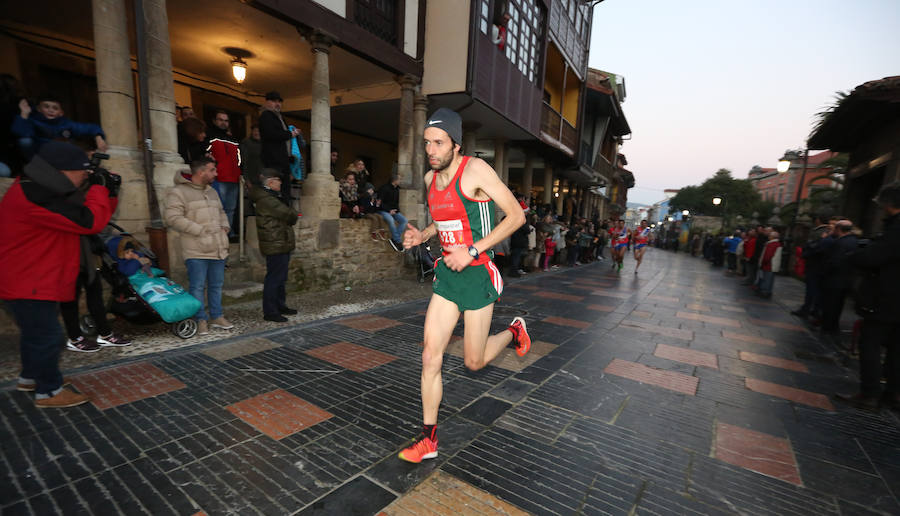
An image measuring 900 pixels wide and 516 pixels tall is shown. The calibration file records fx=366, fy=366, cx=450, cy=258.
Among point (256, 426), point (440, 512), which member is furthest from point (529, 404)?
point (256, 426)

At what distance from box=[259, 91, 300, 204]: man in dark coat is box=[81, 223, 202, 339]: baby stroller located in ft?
6.68

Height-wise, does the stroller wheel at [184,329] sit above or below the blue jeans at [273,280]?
below

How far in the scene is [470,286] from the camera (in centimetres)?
235

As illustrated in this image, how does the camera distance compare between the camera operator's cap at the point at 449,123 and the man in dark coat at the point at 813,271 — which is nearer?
the camera operator's cap at the point at 449,123

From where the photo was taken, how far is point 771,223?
1527cm

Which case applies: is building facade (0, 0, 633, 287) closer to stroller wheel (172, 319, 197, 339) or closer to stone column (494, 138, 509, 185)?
stone column (494, 138, 509, 185)

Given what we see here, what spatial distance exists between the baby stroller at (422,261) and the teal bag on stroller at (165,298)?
16.9 ft

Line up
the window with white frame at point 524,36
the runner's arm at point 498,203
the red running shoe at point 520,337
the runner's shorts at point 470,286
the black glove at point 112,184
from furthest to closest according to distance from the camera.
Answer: the window with white frame at point 524,36 < the black glove at point 112,184 < the red running shoe at point 520,337 < the runner's shorts at point 470,286 < the runner's arm at point 498,203

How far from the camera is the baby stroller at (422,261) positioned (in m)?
8.83

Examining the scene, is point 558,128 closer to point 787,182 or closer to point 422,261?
Result: point 422,261

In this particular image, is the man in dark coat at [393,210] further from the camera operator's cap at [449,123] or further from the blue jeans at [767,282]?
the blue jeans at [767,282]

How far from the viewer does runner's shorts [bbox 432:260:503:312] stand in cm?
Answer: 234

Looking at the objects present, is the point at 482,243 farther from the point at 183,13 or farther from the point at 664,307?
the point at 183,13

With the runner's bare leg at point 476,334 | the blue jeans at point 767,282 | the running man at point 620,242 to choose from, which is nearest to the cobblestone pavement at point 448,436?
the runner's bare leg at point 476,334
